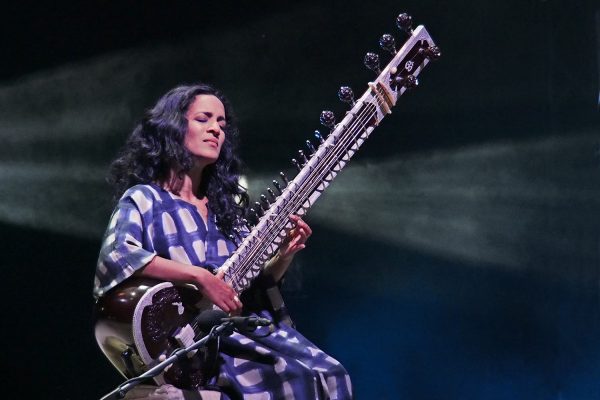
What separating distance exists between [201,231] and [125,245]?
0.27 m

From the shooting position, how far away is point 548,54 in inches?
156

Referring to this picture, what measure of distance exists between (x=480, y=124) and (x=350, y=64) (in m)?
0.69

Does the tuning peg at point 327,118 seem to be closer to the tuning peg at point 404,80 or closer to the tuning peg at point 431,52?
the tuning peg at point 404,80

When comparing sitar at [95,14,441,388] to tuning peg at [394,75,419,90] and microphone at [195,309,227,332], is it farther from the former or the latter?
microphone at [195,309,227,332]

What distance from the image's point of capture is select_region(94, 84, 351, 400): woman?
6.98ft

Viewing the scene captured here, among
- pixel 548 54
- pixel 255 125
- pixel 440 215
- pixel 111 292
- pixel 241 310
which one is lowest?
pixel 111 292

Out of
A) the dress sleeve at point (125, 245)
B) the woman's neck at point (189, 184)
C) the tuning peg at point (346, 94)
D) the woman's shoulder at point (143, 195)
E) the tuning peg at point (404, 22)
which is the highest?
the tuning peg at point (404, 22)

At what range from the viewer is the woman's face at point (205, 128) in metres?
2.42

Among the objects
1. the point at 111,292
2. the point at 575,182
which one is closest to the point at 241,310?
the point at 111,292

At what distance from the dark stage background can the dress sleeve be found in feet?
5.08

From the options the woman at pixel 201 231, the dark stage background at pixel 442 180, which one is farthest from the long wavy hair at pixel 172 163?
the dark stage background at pixel 442 180

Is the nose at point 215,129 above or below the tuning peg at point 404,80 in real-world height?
below

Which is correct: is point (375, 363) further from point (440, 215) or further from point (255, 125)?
point (255, 125)

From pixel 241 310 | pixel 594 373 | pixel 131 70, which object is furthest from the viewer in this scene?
pixel 594 373
